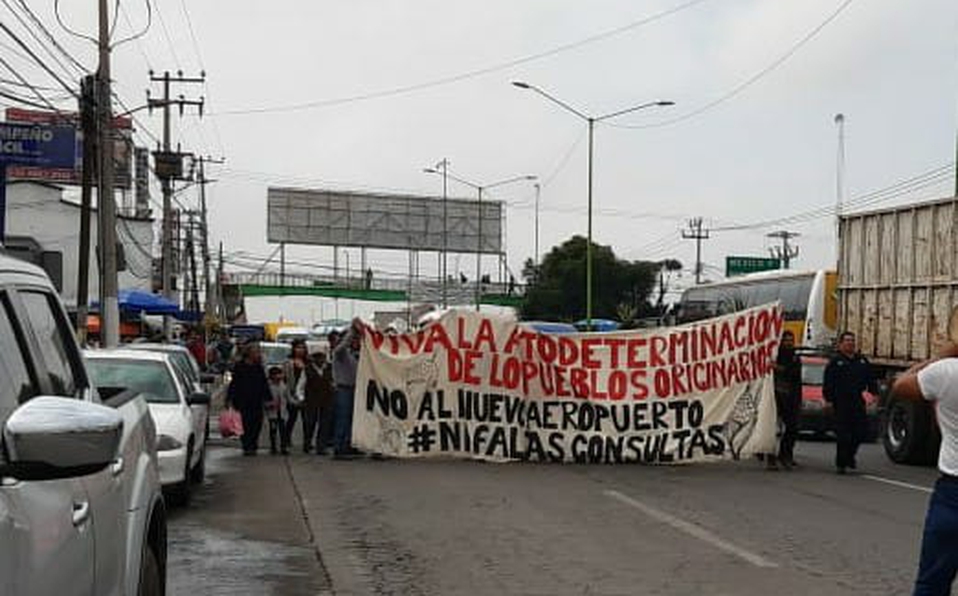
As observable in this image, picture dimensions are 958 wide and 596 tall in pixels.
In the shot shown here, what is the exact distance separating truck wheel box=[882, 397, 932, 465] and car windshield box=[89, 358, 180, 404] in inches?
390

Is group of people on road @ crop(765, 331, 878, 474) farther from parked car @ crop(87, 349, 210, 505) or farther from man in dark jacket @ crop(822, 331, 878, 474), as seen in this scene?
parked car @ crop(87, 349, 210, 505)

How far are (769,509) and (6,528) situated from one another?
1027 centimetres

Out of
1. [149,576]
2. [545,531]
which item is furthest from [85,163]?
[149,576]

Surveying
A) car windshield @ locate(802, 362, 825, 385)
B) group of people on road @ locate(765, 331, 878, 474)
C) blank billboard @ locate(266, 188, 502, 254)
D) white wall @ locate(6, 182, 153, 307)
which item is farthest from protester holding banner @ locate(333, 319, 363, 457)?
white wall @ locate(6, 182, 153, 307)

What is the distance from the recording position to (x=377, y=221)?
69750mm

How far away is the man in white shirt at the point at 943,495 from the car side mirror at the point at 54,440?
13.6ft

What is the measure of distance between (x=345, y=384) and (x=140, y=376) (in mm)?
4956

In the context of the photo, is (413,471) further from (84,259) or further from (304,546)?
(84,259)

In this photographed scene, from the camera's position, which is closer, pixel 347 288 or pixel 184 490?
pixel 184 490

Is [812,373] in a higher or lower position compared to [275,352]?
higher

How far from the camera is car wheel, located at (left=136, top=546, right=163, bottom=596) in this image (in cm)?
492

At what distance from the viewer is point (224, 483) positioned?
1470 centimetres

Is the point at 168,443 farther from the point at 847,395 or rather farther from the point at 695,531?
the point at 847,395

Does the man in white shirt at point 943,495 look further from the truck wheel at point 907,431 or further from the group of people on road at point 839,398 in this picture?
the truck wheel at point 907,431
